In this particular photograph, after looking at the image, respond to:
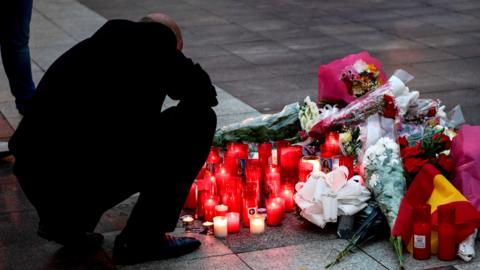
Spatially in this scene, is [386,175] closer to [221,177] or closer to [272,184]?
[272,184]

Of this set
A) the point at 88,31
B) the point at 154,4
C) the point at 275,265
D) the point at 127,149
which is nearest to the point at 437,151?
the point at 275,265

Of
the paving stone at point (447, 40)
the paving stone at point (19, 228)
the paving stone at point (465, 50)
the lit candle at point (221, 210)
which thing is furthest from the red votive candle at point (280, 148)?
the paving stone at point (447, 40)

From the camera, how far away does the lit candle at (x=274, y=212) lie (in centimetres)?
525

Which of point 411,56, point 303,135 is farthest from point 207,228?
point 411,56

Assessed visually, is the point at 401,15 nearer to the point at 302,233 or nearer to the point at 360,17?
the point at 360,17

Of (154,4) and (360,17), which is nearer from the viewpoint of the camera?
(360,17)

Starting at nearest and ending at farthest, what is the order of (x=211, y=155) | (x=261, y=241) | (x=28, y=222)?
(x=261, y=241) → (x=28, y=222) → (x=211, y=155)

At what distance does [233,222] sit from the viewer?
17.0 feet

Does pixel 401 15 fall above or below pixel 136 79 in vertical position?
below

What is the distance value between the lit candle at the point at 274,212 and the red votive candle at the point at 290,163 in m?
0.41

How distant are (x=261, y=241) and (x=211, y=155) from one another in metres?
0.91

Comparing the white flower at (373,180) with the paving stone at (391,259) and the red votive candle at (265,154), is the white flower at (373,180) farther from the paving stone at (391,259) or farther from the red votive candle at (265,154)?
the red votive candle at (265,154)

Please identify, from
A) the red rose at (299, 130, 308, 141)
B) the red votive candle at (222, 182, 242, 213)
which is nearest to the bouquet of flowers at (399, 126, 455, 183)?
the red rose at (299, 130, 308, 141)

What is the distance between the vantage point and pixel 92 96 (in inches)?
181
